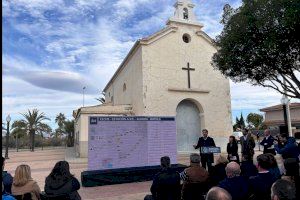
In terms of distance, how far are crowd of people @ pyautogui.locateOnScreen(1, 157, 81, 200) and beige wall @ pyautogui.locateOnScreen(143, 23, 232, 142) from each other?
50.1 feet

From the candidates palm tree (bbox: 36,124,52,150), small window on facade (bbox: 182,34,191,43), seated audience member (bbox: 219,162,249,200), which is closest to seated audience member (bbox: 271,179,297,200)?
seated audience member (bbox: 219,162,249,200)

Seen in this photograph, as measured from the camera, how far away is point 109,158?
35.7ft

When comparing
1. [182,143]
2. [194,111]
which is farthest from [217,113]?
[182,143]

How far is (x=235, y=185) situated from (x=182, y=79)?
1795 centimetres

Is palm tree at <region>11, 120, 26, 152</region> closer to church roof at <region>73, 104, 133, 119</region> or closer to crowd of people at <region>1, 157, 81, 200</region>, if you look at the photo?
church roof at <region>73, 104, 133, 119</region>

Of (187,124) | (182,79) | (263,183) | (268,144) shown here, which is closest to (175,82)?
(182,79)

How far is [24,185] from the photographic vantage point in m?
4.68

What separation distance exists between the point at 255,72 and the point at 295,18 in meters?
4.04

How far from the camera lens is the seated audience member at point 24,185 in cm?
462

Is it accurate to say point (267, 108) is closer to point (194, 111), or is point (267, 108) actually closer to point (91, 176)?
point (194, 111)

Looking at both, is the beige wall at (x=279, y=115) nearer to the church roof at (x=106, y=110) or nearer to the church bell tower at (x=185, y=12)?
the church bell tower at (x=185, y=12)

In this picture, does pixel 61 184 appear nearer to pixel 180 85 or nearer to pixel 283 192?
pixel 283 192

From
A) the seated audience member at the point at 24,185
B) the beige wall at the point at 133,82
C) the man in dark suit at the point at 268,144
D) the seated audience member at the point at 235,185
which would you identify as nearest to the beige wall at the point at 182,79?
the beige wall at the point at 133,82

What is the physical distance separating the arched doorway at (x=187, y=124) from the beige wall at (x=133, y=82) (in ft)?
10.2
